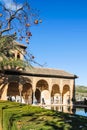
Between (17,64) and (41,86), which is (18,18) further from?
(41,86)

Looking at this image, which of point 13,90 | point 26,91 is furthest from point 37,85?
point 13,90

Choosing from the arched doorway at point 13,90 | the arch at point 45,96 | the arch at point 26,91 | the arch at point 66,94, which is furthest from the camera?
the arch at point 66,94

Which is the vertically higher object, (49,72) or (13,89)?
(49,72)

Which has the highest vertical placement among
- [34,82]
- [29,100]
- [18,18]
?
[18,18]

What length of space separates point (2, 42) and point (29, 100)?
21911mm

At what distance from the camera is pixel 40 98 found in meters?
42.7

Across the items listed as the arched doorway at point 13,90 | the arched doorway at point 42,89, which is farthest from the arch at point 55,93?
the arched doorway at point 13,90

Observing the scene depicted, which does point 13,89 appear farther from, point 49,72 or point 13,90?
point 49,72

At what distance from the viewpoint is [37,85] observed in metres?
42.5

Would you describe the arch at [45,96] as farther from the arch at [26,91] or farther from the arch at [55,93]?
the arch at [26,91]

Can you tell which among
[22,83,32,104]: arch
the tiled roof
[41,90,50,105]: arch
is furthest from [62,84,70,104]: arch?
[22,83,32,104]: arch

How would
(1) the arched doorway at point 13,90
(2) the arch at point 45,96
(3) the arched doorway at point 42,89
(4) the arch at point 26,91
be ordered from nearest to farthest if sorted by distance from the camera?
(1) the arched doorway at point 13,90, (4) the arch at point 26,91, (2) the arch at point 45,96, (3) the arched doorway at point 42,89

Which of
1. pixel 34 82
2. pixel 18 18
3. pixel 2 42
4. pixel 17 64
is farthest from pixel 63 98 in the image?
pixel 18 18

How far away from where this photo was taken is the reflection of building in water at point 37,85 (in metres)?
36.7
